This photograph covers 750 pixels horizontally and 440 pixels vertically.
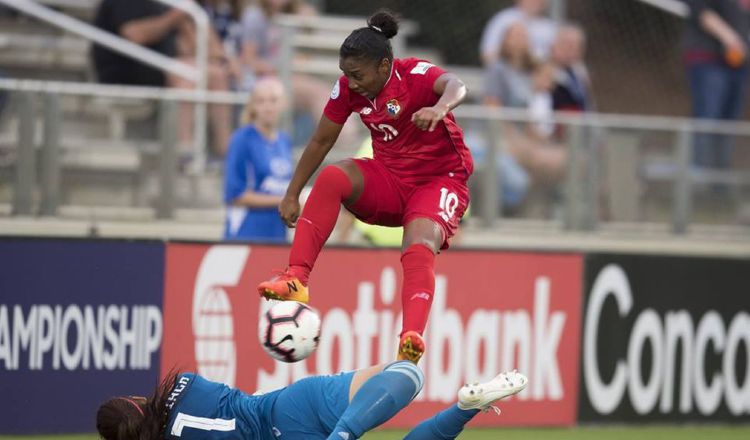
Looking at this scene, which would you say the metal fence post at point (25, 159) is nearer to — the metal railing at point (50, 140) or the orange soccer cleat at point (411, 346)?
Answer: the metal railing at point (50, 140)

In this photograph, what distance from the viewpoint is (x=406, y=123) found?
7.30 meters

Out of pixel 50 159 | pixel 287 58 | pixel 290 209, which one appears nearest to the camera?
pixel 290 209

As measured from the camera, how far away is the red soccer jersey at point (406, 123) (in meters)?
7.23

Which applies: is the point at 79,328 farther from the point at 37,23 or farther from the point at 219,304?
the point at 37,23

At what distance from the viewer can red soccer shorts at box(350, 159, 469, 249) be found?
7275mm

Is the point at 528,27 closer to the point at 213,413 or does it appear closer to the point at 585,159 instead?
the point at 585,159

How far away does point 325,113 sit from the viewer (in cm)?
745

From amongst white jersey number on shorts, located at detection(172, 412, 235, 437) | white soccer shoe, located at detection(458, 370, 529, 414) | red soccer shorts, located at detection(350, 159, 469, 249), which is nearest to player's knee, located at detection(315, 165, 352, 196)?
red soccer shorts, located at detection(350, 159, 469, 249)

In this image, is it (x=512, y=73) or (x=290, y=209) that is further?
(x=512, y=73)

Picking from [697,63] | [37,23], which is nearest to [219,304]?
[37,23]

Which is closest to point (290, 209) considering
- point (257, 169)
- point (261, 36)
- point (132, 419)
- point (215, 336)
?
point (132, 419)

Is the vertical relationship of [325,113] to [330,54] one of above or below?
below

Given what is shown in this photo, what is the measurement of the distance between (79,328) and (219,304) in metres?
1.03

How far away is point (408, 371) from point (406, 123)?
1331 millimetres
